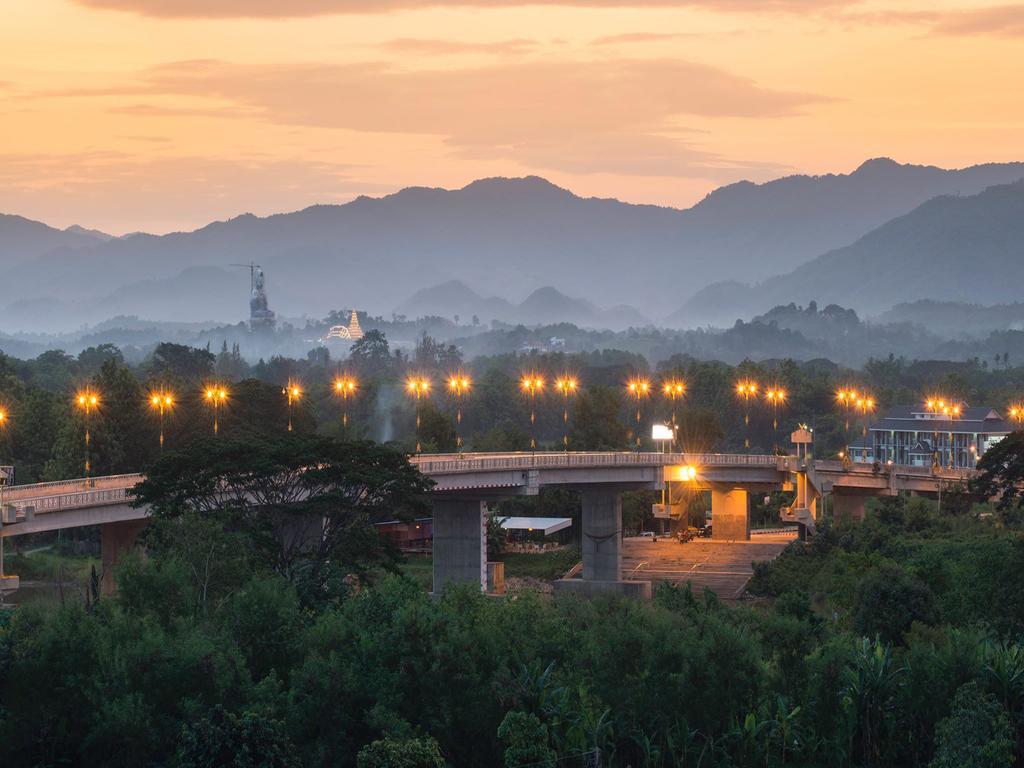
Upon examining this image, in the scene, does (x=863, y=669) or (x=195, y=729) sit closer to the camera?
(x=195, y=729)

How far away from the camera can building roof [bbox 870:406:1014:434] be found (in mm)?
157375

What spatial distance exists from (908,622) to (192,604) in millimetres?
27924

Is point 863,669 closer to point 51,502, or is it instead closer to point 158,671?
point 158,671

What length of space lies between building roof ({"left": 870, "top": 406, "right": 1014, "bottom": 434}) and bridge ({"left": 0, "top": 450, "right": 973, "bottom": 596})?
111ft

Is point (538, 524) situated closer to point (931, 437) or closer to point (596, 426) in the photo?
point (596, 426)

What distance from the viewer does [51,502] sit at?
78188 millimetres

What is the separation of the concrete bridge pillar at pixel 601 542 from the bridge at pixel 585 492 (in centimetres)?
6

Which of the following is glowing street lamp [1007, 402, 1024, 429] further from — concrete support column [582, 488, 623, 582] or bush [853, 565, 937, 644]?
bush [853, 565, 937, 644]

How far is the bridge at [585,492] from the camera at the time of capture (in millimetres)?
82062

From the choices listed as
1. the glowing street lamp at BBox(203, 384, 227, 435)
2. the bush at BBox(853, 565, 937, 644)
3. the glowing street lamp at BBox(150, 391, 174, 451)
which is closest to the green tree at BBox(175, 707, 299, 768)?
the bush at BBox(853, 565, 937, 644)

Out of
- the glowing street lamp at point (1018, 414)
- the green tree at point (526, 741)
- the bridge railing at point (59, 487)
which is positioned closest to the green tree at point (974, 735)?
the green tree at point (526, 741)

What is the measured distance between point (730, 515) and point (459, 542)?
28.1m

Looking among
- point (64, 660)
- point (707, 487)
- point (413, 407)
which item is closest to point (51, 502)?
point (64, 660)

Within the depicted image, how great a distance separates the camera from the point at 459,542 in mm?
101125
